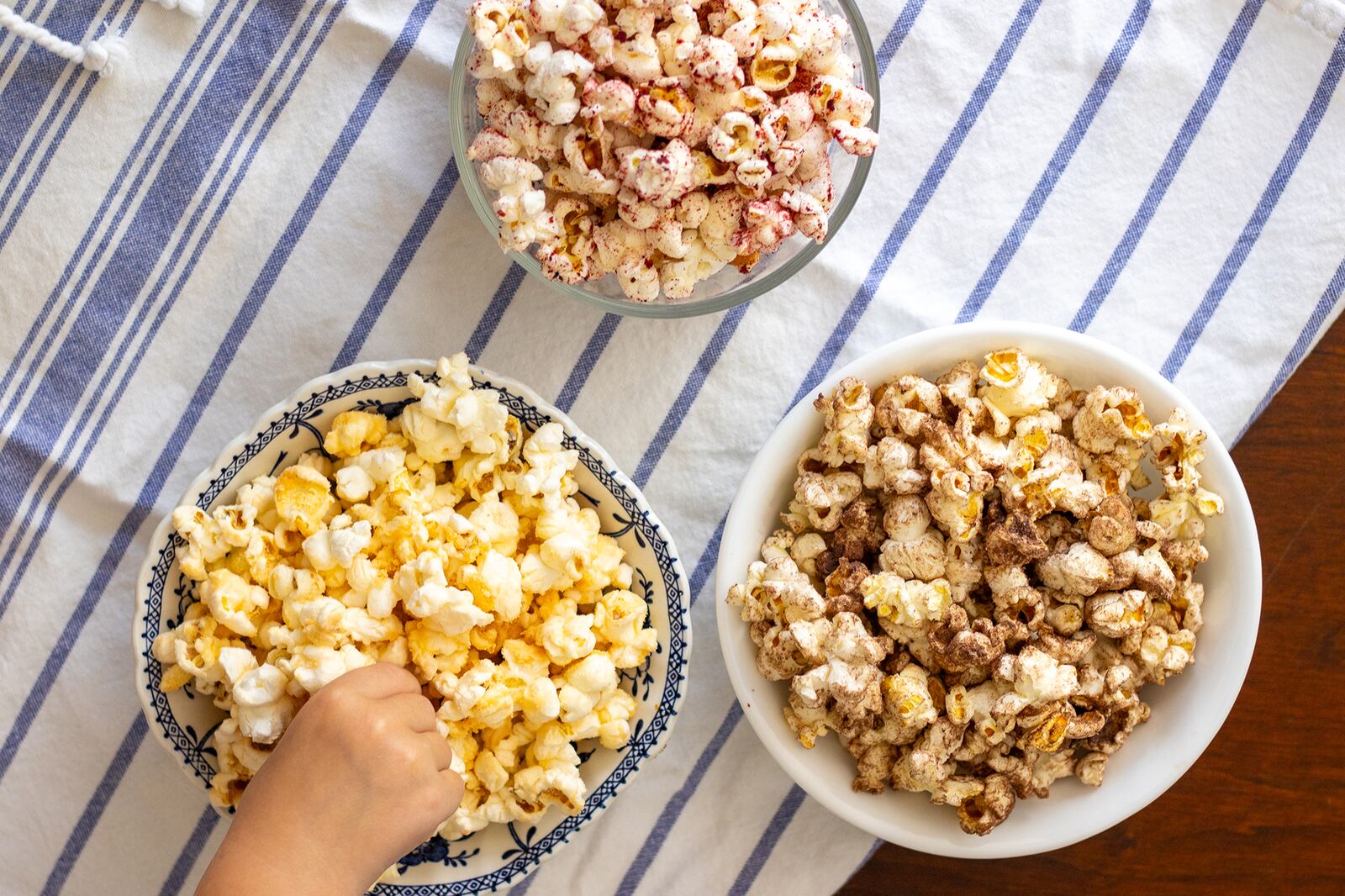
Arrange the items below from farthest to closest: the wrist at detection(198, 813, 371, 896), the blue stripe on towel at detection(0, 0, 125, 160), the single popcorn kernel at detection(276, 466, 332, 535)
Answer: the blue stripe on towel at detection(0, 0, 125, 160) < the single popcorn kernel at detection(276, 466, 332, 535) < the wrist at detection(198, 813, 371, 896)

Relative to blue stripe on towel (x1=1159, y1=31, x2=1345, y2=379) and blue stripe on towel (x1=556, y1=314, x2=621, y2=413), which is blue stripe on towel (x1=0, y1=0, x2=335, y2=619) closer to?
blue stripe on towel (x1=556, y1=314, x2=621, y2=413)

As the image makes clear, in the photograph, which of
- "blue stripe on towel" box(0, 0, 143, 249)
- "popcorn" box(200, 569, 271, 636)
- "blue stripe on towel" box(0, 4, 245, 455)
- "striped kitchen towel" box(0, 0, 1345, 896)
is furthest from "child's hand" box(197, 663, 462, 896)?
"blue stripe on towel" box(0, 0, 143, 249)

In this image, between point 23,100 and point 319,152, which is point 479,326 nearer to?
point 319,152

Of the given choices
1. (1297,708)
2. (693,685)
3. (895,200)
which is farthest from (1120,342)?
(693,685)

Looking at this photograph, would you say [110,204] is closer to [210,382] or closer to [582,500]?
[210,382]

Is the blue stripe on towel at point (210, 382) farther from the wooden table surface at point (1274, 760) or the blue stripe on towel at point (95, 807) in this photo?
the wooden table surface at point (1274, 760)

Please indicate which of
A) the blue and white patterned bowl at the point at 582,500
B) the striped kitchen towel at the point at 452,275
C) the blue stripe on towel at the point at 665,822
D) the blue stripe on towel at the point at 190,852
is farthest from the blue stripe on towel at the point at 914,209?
the blue stripe on towel at the point at 190,852
